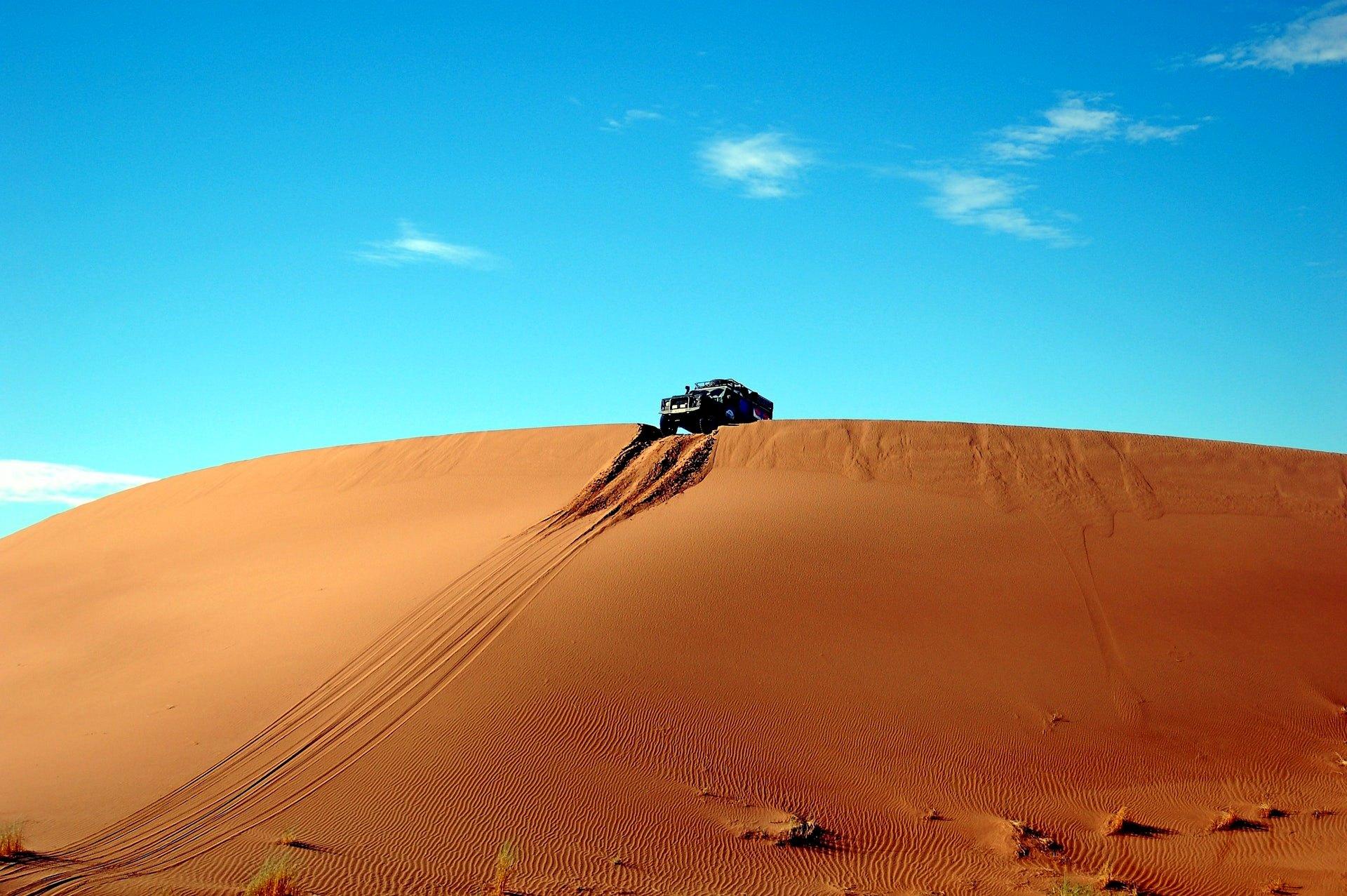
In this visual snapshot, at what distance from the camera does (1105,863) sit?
32.9 feet

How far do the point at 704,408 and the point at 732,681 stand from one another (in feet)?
43.0

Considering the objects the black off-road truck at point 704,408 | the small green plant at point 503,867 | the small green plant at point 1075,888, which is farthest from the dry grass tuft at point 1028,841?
the black off-road truck at point 704,408

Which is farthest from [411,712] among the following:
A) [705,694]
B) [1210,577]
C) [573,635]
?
[1210,577]

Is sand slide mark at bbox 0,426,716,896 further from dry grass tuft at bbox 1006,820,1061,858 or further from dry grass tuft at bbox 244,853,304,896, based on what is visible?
dry grass tuft at bbox 1006,820,1061,858

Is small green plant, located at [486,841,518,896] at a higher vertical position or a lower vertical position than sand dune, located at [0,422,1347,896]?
lower

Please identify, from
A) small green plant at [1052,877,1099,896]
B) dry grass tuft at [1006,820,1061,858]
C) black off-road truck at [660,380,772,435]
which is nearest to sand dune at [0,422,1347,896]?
dry grass tuft at [1006,820,1061,858]

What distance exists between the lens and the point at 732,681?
1324cm

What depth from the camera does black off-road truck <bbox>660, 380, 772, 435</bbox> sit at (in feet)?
83.7

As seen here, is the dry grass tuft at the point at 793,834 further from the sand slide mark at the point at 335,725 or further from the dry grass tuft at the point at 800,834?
the sand slide mark at the point at 335,725

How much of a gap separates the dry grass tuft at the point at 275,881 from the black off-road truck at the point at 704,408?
55.8ft

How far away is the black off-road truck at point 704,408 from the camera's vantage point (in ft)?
83.7

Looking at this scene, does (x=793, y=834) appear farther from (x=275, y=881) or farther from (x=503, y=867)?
(x=275, y=881)

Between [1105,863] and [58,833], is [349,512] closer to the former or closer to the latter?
[58,833]

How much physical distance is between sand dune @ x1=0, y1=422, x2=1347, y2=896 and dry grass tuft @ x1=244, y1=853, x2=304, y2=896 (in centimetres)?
20
